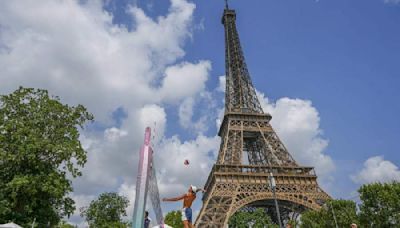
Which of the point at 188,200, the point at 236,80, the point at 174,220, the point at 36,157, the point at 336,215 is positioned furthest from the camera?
the point at 236,80

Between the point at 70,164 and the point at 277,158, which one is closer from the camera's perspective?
the point at 70,164

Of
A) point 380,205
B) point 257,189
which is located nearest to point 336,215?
point 380,205

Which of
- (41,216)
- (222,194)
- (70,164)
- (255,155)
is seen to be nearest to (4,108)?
(70,164)

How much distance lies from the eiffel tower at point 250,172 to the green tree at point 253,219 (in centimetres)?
136

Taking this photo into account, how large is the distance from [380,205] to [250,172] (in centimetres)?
1748

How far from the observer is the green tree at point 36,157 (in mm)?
18625

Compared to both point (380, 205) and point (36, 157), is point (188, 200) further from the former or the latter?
point (380, 205)

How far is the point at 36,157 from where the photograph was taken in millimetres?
19609

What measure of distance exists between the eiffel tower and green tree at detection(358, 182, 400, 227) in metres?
11.0

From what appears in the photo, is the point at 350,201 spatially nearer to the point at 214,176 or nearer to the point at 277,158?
the point at 277,158

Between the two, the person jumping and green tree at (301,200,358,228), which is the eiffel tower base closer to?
green tree at (301,200,358,228)

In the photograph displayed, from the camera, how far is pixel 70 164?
20625 mm

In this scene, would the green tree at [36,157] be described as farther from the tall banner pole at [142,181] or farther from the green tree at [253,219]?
the green tree at [253,219]

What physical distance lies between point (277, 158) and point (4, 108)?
113ft
